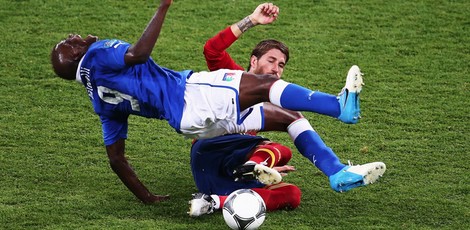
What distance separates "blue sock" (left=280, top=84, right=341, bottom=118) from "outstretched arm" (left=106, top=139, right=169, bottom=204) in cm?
122

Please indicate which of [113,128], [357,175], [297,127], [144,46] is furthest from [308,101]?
[113,128]

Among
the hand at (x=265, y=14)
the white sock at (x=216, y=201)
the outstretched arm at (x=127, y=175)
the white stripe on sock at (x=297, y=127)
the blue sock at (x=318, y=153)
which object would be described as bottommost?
the outstretched arm at (x=127, y=175)

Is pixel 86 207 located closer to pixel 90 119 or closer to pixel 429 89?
pixel 90 119

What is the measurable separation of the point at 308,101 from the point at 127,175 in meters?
1.41

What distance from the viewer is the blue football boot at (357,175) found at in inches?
237

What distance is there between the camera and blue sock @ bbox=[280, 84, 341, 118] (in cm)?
604

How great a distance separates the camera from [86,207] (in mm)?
6578

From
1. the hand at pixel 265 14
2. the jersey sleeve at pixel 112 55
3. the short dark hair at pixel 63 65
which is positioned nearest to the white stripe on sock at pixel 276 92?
the hand at pixel 265 14

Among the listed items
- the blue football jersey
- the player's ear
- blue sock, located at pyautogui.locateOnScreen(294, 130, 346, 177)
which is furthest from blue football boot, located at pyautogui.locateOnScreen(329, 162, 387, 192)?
the player's ear

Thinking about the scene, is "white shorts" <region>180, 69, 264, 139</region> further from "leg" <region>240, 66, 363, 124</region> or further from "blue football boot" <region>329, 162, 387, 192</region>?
"blue football boot" <region>329, 162, 387, 192</region>

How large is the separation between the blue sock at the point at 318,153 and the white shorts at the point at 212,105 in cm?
51

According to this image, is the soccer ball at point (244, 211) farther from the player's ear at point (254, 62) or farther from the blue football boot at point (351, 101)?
the player's ear at point (254, 62)

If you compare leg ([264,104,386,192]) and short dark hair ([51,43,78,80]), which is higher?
leg ([264,104,386,192])

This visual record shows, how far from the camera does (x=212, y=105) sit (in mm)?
6207
